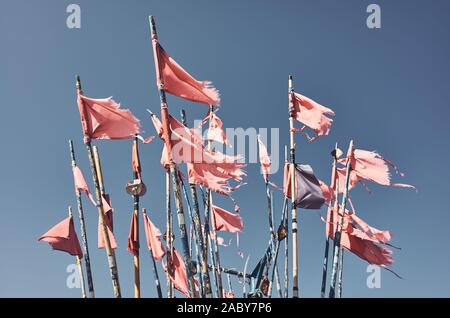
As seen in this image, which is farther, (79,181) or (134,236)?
(79,181)

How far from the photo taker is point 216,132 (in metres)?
15.1

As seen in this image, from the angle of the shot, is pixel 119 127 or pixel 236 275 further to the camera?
pixel 236 275

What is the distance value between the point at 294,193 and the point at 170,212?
4189mm

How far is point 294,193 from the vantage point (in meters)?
13.7

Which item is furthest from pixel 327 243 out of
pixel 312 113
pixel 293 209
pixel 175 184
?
pixel 175 184

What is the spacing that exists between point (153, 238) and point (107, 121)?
6319 mm

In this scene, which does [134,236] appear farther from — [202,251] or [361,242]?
[361,242]

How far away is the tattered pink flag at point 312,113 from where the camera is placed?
48.7 feet

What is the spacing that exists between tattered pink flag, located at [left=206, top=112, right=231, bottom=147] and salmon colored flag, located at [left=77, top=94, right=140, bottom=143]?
3.14 metres

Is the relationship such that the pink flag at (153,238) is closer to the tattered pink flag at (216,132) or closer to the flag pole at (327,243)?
the tattered pink flag at (216,132)

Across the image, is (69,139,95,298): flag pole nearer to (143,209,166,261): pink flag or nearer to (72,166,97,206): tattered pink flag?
(72,166,97,206): tattered pink flag
